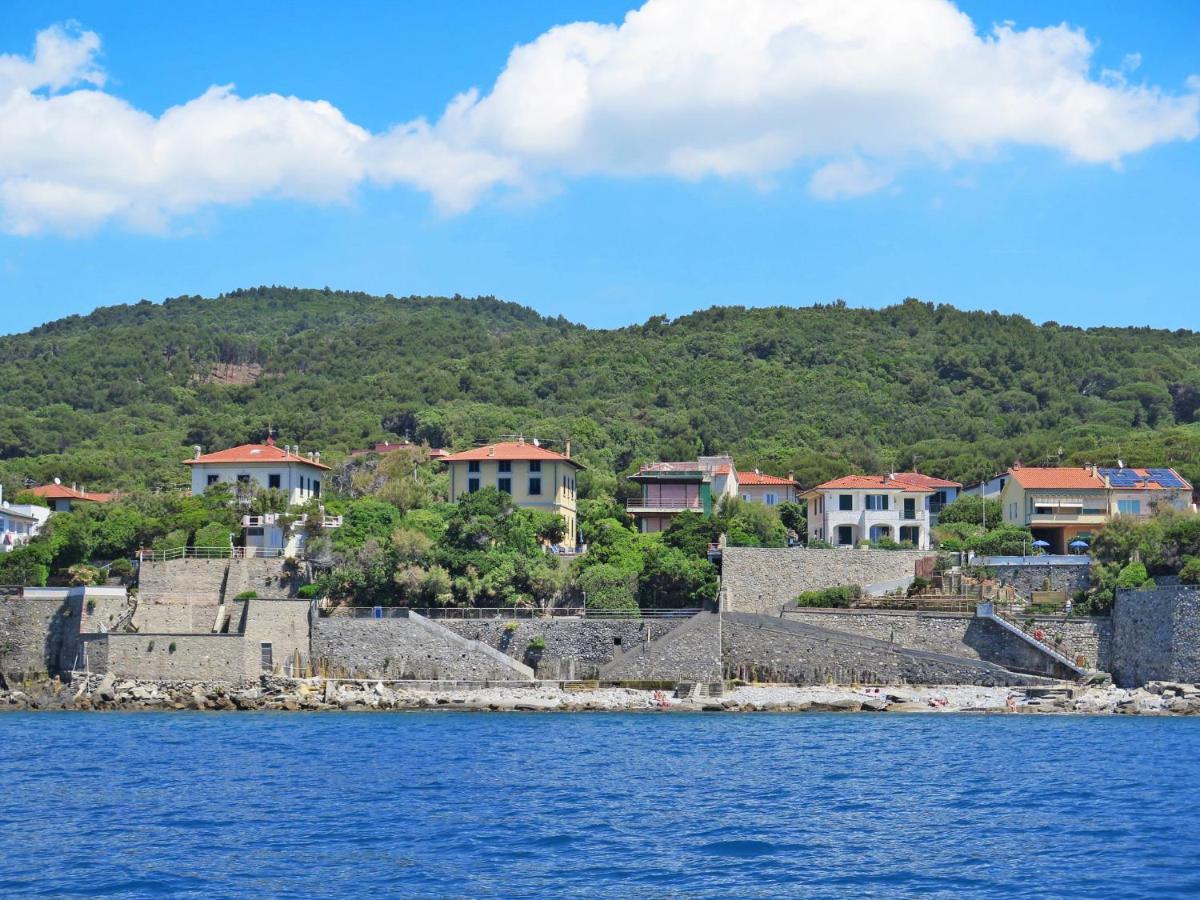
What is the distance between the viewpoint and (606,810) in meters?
27.5

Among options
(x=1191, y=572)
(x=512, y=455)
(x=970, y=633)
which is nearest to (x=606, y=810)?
(x=970, y=633)

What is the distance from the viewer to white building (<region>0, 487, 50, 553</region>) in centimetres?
6334

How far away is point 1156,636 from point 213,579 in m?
32.3

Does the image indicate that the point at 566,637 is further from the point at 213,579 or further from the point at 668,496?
the point at 213,579

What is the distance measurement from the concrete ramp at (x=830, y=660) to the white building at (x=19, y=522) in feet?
100

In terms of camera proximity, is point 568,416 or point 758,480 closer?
point 758,480

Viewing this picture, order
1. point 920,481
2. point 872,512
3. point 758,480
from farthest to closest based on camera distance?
point 758,480, point 920,481, point 872,512

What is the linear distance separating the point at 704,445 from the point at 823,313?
35.4 meters

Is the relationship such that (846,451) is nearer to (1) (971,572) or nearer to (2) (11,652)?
(1) (971,572)

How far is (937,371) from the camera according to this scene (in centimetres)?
11044

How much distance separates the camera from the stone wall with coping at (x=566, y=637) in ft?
168

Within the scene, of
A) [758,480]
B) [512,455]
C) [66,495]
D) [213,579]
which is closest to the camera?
[213,579]

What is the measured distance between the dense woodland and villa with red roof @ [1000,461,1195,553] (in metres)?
2.54

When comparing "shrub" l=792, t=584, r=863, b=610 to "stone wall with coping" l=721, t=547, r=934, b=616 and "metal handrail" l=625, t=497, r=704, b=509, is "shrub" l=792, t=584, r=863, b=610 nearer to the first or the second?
"stone wall with coping" l=721, t=547, r=934, b=616
